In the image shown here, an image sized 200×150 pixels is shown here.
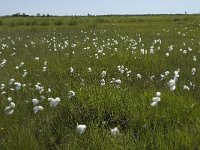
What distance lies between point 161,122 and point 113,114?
2.75ft

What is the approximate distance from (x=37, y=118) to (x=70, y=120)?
0.51m

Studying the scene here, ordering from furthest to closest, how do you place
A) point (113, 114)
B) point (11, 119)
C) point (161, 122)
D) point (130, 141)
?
1. point (11, 119)
2. point (113, 114)
3. point (161, 122)
4. point (130, 141)

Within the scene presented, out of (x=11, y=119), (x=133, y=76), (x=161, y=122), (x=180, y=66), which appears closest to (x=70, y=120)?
(x=11, y=119)

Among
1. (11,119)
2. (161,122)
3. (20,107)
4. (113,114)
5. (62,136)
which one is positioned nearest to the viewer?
(161,122)

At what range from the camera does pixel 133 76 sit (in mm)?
8375

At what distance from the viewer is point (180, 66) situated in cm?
945

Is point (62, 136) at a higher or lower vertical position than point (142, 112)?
lower

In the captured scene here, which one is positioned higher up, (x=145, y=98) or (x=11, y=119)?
(x=145, y=98)

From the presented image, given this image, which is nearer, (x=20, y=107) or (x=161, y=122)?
(x=161, y=122)

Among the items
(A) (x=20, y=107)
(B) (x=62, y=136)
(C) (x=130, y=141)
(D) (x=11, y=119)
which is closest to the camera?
(C) (x=130, y=141)

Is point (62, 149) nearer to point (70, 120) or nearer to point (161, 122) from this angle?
point (70, 120)

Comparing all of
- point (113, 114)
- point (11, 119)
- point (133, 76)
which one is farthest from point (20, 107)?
point (133, 76)

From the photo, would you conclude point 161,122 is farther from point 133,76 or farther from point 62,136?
point 133,76

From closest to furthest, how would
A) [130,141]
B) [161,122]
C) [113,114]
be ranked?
1. [130,141]
2. [161,122]
3. [113,114]
